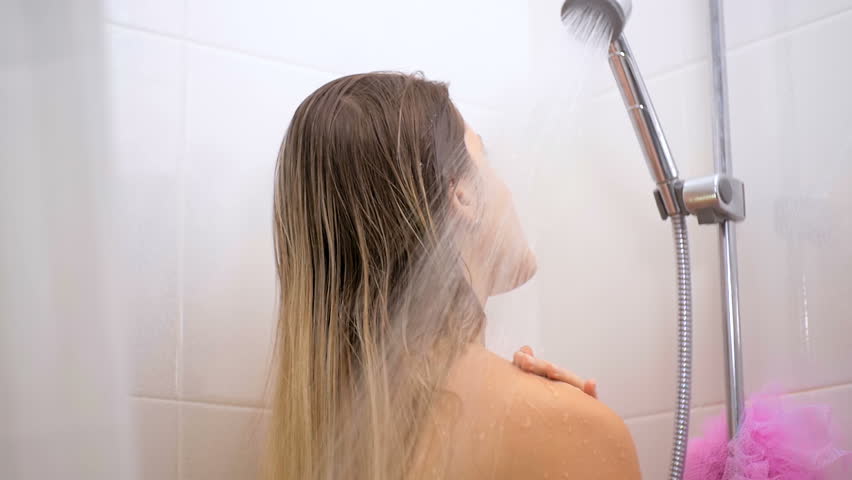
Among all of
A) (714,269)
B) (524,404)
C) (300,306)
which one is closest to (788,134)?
(714,269)

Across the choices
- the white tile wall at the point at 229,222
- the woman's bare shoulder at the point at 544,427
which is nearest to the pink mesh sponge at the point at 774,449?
the woman's bare shoulder at the point at 544,427

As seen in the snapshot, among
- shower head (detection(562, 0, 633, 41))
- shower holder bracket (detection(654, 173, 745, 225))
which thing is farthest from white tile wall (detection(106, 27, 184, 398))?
shower holder bracket (detection(654, 173, 745, 225))

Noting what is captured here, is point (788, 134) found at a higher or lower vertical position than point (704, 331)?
higher

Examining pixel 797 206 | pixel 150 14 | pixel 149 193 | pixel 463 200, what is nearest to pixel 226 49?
pixel 150 14

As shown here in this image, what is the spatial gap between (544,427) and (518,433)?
2 centimetres

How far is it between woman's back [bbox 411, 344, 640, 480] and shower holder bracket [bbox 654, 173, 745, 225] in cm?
29

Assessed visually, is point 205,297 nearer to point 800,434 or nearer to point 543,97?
point 543,97

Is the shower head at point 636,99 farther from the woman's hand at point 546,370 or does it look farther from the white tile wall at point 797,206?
the woman's hand at point 546,370

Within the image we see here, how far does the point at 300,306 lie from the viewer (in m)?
0.89

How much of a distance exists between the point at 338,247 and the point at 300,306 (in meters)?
0.07

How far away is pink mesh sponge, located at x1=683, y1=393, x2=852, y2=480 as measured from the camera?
90 centimetres

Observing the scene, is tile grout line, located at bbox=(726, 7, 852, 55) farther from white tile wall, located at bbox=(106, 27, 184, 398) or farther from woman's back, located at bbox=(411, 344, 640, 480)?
white tile wall, located at bbox=(106, 27, 184, 398)

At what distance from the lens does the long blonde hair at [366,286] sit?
2.75ft

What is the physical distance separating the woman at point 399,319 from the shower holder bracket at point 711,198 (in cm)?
22
